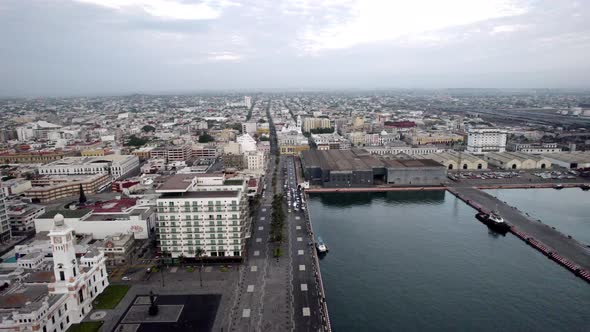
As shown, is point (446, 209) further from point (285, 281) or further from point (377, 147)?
point (377, 147)

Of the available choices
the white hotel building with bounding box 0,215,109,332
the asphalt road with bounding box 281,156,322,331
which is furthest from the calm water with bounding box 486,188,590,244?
the white hotel building with bounding box 0,215,109,332

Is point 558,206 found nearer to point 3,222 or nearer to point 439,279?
point 439,279

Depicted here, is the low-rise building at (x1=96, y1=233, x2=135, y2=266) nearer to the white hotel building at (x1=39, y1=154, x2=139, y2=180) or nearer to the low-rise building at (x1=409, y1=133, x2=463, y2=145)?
the white hotel building at (x1=39, y1=154, x2=139, y2=180)

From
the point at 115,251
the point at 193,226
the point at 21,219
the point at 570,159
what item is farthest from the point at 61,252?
the point at 570,159

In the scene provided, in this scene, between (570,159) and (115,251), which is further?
(570,159)

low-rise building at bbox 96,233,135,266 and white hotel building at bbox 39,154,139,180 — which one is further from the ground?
white hotel building at bbox 39,154,139,180

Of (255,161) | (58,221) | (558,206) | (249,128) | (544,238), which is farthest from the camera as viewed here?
(249,128)

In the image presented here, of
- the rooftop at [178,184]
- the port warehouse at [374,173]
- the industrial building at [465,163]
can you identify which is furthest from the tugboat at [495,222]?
the rooftop at [178,184]
